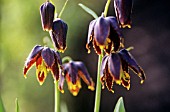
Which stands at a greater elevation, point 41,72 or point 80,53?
point 80,53

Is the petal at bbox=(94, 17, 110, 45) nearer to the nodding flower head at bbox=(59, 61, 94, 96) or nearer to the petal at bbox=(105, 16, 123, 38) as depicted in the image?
the petal at bbox=(105, 16, 123, 38)

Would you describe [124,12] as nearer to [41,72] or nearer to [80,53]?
[41,72]

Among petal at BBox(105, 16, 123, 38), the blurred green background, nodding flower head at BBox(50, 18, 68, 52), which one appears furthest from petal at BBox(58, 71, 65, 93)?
the blurred green background

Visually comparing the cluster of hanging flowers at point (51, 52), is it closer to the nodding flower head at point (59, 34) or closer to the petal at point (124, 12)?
the nodding flower head at point (59, 34)

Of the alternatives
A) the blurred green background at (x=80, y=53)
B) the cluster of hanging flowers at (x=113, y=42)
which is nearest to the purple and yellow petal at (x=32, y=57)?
the cluster of hanging flowers at (x=113, y=42)

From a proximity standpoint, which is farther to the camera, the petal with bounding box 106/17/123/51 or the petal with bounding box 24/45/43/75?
the petal with bounding box 24/45/43/75

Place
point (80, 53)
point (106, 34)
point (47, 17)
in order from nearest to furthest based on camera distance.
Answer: point (106, 34), point (47, 17), point (80, 53)

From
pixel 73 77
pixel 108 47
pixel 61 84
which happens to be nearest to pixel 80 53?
pixel 73 77
